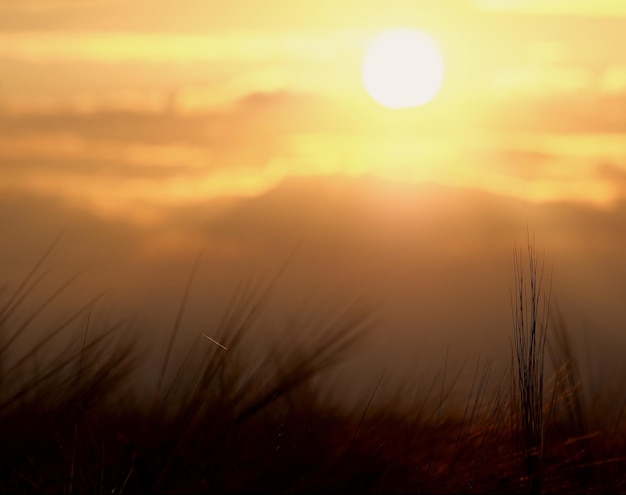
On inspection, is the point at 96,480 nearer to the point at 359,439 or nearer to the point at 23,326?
the point at 23,326

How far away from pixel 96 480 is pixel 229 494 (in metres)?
0.35

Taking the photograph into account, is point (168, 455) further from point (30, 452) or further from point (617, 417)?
point (617, 417)

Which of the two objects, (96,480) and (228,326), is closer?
(228,326)

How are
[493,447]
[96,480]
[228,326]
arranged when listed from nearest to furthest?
[228,326]
[96,480]
[493,447]

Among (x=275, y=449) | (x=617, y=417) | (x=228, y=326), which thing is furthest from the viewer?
(x=617, y=417)

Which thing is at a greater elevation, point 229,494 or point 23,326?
point 23,326

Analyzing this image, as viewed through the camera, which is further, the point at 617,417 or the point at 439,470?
the point at 617,417

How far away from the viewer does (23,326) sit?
254 centimetres

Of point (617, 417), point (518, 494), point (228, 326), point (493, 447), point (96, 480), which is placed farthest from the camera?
point (617, 417)

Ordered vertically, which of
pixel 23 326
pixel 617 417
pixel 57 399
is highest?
pixel 23 326

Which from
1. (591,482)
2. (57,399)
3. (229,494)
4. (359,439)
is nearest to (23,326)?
(57,399)

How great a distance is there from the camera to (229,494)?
247 centimetres

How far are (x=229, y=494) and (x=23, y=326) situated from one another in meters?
0.63

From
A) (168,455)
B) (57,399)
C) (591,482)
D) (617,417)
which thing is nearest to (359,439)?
(168,455)
